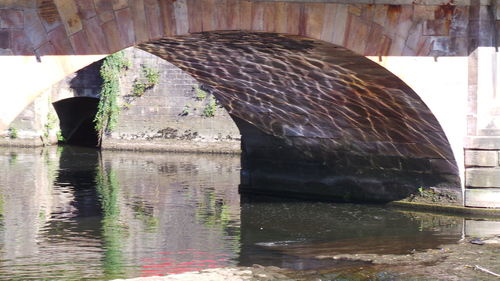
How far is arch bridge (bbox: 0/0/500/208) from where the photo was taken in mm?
9023

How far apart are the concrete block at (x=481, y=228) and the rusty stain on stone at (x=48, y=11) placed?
18.0 ft

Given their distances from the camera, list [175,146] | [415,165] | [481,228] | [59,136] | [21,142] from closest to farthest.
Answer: [481,228] < [415,165] < [175,146] < [21,142] < [59,136]

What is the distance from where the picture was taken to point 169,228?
1230 centimetres

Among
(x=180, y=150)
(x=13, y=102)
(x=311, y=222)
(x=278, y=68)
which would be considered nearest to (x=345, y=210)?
(x=311, y=222)

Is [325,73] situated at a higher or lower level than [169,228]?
higher

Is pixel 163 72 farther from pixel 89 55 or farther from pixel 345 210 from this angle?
pixel 89 55

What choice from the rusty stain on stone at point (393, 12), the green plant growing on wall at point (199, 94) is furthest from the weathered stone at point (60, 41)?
the green plant growing on wall at point (199, 94)

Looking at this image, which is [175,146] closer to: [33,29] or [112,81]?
[112,81]

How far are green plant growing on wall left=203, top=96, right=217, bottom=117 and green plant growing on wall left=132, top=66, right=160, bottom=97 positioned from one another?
1.38 m

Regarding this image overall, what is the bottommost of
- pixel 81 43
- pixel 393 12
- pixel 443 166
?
pixel 443 166

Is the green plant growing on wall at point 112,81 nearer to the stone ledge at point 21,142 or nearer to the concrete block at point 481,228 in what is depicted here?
the stone ledge at point 21,142

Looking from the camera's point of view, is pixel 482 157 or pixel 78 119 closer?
pixel 482 157

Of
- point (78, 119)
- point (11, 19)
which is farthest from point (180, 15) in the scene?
point (78, 119)

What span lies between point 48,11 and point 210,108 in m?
14.4
